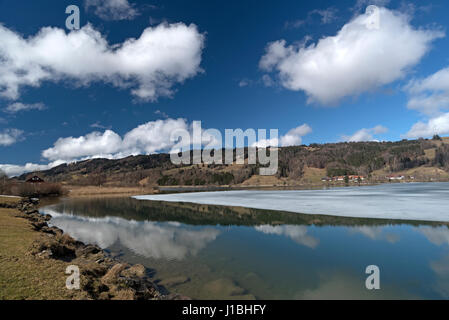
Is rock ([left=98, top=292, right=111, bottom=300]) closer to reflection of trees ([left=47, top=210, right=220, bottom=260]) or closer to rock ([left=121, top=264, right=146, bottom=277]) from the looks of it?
rock ([left=121, top=264, right=146, bottom=277])

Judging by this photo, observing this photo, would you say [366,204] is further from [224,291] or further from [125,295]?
[125,295]

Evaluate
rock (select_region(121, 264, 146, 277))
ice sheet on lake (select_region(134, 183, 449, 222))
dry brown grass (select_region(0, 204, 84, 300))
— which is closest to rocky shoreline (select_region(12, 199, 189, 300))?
rock (select_region(121, 264, 146, 277))

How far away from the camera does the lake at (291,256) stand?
1058 cm

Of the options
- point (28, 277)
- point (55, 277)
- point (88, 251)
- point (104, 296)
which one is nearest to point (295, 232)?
point (88, 251)

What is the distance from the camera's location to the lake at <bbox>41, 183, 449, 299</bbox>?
10.6 metres

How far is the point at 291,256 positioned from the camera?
15.3 metres

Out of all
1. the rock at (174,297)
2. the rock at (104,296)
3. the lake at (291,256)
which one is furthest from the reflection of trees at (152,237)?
the rock at (104,296)

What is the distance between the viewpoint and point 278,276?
12.1 m

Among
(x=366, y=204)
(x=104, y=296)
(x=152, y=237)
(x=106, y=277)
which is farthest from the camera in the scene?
(x=366, y=204)

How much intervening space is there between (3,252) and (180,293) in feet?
30.7

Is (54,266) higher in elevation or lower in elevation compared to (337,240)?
higher
